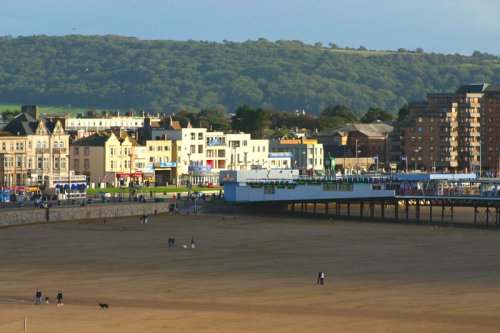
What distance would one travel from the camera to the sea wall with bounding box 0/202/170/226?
307ft

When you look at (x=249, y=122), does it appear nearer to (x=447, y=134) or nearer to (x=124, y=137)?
(x=447, y=134)

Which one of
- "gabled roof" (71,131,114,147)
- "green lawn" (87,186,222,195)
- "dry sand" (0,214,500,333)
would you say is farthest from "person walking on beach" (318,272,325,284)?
"gabled roof" (71,131,114,147)

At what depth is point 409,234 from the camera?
89.2 metres

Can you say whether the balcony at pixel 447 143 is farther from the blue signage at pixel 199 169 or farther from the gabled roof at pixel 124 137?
the gabled roof at pixel 124 137

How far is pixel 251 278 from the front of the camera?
213 feet

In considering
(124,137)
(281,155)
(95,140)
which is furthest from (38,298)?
(281,155)

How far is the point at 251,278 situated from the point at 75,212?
120 ft

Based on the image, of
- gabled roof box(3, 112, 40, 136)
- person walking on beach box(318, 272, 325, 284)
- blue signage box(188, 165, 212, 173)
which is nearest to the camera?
person walking on beach box(318, 272, 325, 284)

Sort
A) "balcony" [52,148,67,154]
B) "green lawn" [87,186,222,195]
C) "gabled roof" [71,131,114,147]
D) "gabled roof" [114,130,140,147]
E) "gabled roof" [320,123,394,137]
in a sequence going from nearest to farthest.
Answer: "green lawn" [87,186,222,195]
"balcony" [52,148,67,154]
"gabled roof" [71,131,114,147]
"gabled roof" [114,130,140,147]
"gabled roof" [320,123,394,137]

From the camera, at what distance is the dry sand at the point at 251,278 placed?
5303 centimetres

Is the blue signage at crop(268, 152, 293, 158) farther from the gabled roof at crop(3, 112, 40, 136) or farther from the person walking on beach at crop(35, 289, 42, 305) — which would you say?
the person walking on beach at crop(35, 289, 42, 305)

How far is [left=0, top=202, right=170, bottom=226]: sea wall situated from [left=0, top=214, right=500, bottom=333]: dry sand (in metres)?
1.96

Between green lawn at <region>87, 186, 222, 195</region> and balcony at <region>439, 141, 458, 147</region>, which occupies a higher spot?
balcony at <region>439, 141, 458, 147</region>

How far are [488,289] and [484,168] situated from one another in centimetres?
11800
